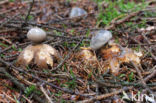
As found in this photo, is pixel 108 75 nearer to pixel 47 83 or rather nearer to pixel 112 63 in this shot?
pixel 112 63

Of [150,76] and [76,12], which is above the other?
[76,12]

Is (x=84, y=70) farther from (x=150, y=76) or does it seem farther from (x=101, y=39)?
(x=150, y=76)

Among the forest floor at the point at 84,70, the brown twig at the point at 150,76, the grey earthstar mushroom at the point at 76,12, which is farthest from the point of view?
the grey earthstar mushroom at the point at 76,12

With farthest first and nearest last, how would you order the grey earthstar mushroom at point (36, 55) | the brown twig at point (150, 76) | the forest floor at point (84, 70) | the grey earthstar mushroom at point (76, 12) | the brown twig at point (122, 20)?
the grey earthstar mushroom at point (76, 12)
the brown twig at point (122, 20)
the grey earthstar mushroom at point (36, 55)
the brown twig at point (150, 76)
the forest floor at point (84, 70)

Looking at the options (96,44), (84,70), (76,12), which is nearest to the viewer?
(84,70)

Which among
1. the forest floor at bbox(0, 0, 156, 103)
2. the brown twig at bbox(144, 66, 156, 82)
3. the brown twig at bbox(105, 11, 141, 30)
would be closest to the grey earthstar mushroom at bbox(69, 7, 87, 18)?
the forest floor at bbox(0, 0, 156, 103)

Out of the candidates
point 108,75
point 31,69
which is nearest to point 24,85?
point 31,69

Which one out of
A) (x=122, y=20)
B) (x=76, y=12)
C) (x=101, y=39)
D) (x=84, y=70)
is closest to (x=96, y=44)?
(x=101, y=39)

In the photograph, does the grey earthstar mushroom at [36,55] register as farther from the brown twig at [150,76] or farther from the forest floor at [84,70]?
the brown twig at [150,76]

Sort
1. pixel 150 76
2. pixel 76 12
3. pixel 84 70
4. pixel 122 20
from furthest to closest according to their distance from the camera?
pixel 76 12 → pixel 122 20 → pixel 84 70 → pixel 150 76

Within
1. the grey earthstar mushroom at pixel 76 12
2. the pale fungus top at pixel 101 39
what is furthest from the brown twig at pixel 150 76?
the grey earthstar mushroom at pixel 76 12

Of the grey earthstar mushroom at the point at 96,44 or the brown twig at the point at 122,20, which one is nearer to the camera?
the grey earthstar mushroom at the point at 96,44
